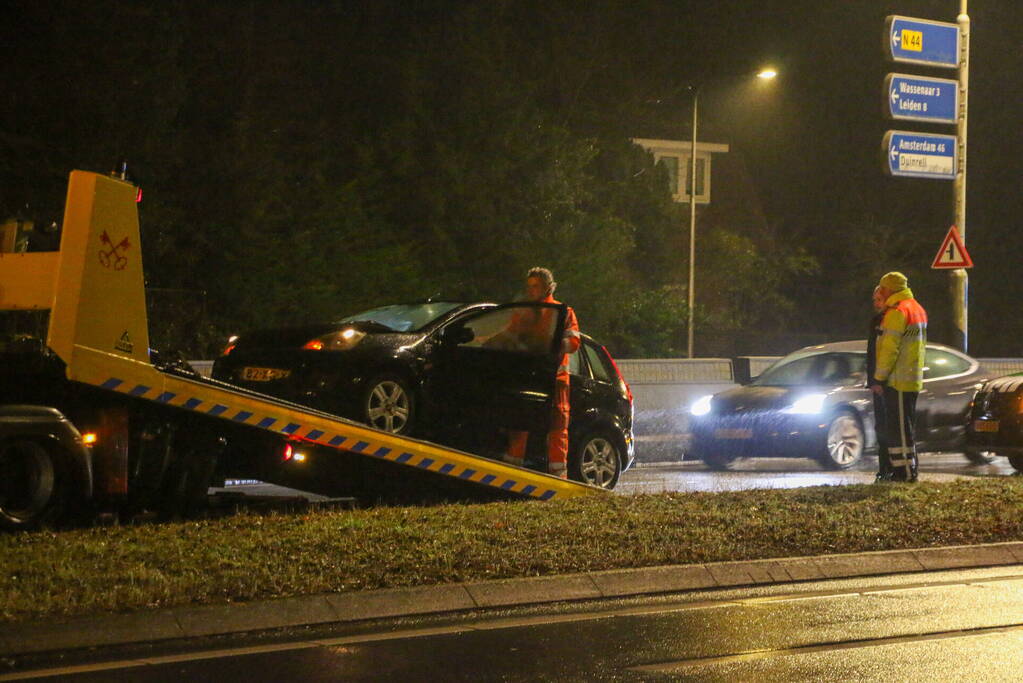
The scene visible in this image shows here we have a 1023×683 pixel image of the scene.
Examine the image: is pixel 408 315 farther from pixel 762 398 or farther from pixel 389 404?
pixel 762 398

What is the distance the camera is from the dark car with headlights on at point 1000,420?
15.2 metres

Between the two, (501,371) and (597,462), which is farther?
(597,462)

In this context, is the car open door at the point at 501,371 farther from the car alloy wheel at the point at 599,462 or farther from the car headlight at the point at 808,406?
the car headlight at the point at 808,406

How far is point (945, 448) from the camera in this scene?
56.6 ft

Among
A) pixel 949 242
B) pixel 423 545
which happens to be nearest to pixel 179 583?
pixel 423 545

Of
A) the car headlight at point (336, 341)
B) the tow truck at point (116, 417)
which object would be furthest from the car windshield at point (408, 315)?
the tow truck at point (116, 417)

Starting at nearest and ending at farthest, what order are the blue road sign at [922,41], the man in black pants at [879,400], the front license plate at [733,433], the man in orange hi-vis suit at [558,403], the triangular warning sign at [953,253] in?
the man in orange hi-vis suit at [558,403] → the man in black pants at [879,400] → the front license plate at [733,433] → the blue road sign at [922,41] → the triangular warning sign at [953,253]

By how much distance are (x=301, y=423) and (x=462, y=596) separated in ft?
8.55

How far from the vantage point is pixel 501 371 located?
12.5m

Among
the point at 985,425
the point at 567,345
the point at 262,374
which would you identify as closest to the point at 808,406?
the point at 985,425

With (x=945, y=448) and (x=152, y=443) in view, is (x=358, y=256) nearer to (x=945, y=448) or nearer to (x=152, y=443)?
(x=945, y=448)

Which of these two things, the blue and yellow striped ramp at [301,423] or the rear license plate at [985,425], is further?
the rear license plate at [985,425]

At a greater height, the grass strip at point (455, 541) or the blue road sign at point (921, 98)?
the blue road sign at point (921, 98)

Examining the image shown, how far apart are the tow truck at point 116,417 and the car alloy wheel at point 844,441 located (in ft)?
22.8
